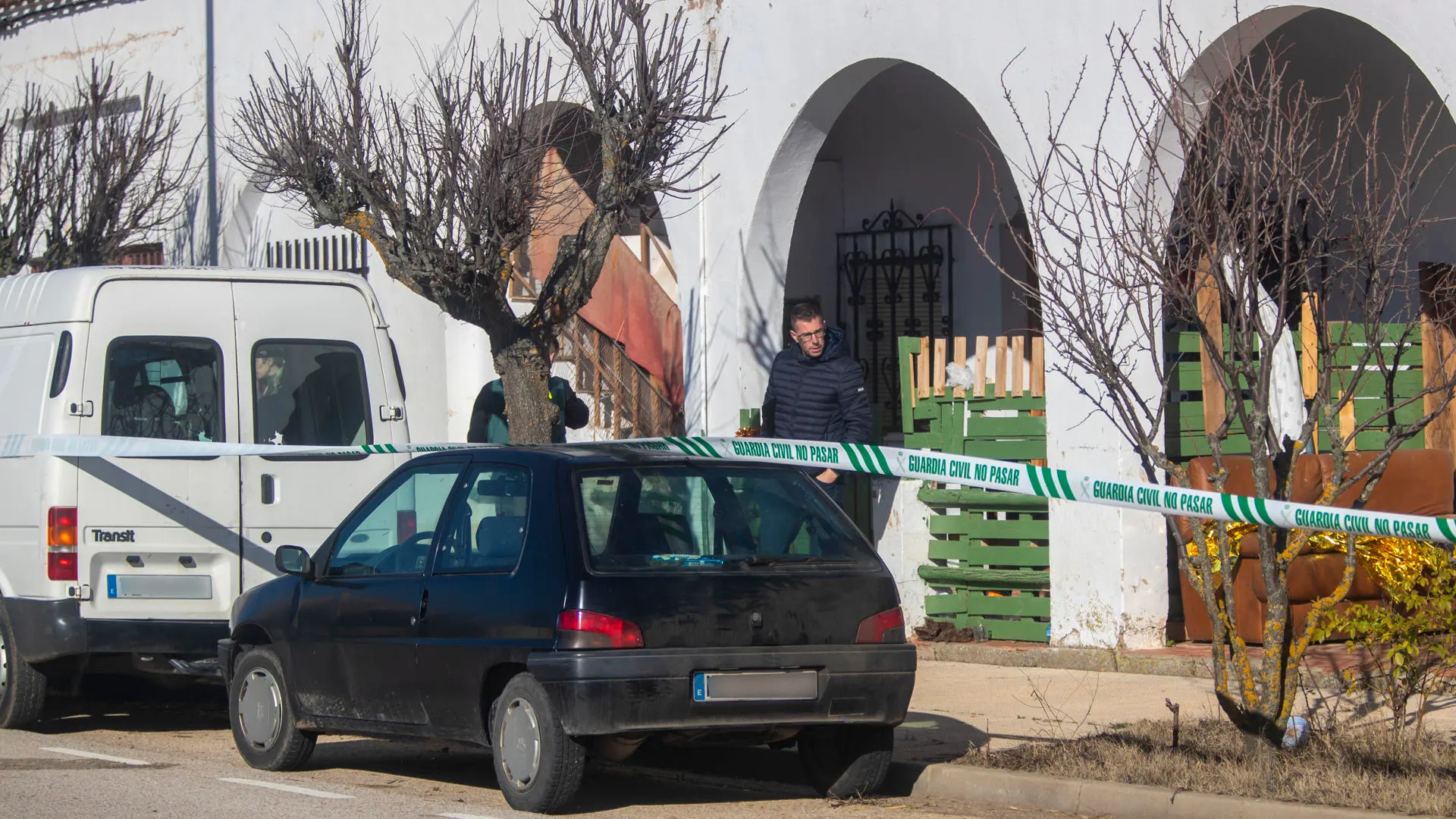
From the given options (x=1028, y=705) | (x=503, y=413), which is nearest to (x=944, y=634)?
(x=1028, y=705)

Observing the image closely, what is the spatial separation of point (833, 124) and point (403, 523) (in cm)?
719

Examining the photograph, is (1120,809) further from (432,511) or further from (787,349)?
(787,349)

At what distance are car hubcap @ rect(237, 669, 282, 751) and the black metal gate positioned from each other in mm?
7826

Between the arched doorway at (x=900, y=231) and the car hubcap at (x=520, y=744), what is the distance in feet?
27.2

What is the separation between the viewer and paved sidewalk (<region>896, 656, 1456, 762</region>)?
320 inches

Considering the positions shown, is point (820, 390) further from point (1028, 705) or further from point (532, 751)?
point (532, 751)

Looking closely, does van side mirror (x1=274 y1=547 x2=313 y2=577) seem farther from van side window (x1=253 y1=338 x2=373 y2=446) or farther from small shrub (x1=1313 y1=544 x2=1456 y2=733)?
small shrub (x1=1313 y1=544 x2=1456 y2=733)

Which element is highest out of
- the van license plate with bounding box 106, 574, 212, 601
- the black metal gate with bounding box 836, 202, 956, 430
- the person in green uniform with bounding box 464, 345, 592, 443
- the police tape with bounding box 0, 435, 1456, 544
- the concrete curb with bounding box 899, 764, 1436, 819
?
the black metal gate with bounding box 836, 202, 956, 430

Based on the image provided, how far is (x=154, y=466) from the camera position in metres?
9.10

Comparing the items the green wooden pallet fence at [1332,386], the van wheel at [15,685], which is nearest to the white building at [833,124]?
the green wooden pallet fence at [1332,386]

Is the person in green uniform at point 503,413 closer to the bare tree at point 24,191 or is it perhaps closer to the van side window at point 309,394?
the van side window at point 309,394

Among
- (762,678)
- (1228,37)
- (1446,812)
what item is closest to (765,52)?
(1228,37)

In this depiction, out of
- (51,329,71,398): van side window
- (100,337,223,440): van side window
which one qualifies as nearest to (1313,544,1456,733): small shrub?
(100,337,223,440): van side window

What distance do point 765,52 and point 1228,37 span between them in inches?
138
